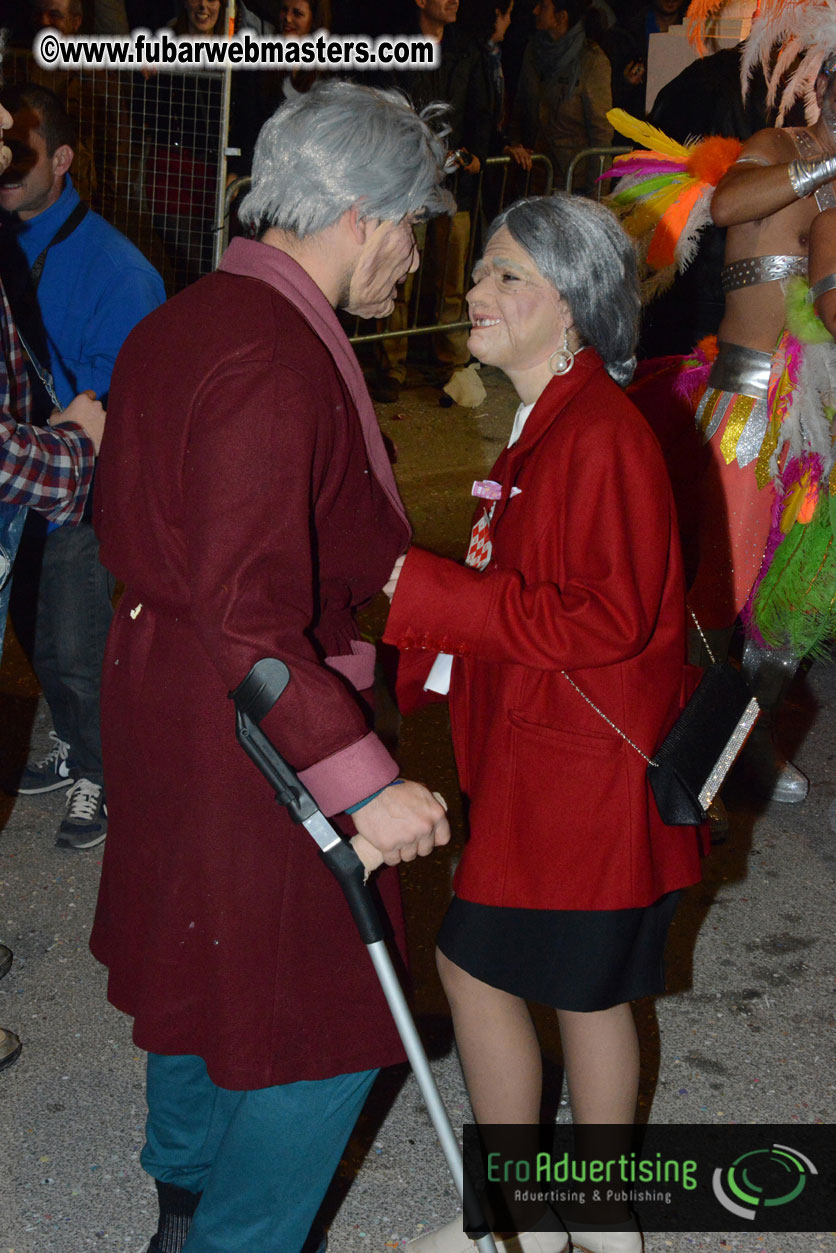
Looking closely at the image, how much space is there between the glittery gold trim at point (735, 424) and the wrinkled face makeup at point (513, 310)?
1700mm

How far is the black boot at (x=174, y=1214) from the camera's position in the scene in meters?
2.33

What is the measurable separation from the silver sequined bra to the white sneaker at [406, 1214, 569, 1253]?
2678 millimetres

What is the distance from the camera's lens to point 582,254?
7.13 ft

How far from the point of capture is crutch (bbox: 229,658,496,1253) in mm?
1653

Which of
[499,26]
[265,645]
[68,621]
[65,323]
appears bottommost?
[68,621]

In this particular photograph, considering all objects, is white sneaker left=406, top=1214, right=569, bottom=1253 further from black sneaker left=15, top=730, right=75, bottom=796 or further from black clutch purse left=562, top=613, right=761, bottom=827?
black sneaker left=15, top=730, right=75, bottom=796

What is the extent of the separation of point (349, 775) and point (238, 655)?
0.73 ft

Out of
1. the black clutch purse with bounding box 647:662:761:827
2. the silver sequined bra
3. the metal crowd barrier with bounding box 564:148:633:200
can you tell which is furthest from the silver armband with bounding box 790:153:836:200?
the metal crowd barrier with bounding box 564:148:633:200

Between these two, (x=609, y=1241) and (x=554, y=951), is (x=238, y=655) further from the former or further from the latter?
(x=609, y=1241)

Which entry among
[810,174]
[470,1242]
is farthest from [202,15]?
[470,1242]

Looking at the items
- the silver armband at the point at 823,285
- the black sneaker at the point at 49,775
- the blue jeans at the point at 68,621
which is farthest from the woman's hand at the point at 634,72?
the black sneaker at the point at 49,775

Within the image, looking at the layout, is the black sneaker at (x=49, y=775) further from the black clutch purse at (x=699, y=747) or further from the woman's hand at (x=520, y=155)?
the woman's hand at (x=520, y=155)

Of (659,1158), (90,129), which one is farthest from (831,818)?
(90,129)

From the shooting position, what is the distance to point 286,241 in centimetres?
185
